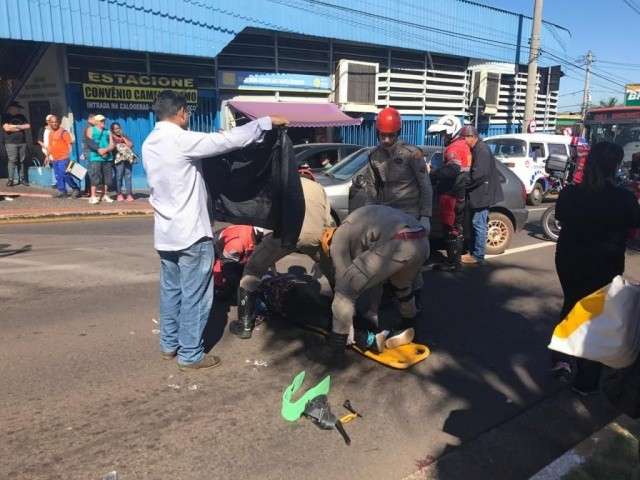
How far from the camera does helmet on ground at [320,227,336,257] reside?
4045 millimetres

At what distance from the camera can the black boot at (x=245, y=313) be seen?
4570mm

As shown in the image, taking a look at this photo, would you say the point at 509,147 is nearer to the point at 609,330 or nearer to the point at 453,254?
the point at 453,254

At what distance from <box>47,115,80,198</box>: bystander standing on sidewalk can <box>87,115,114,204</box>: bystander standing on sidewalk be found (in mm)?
955

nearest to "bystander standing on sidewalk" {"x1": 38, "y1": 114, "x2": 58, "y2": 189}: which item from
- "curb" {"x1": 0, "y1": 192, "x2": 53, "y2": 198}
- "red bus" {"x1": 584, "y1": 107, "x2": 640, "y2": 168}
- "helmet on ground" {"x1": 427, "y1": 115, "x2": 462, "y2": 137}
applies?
"curb" {"x1": 0, "y1": 192, "x2": 53, "y2": 198}

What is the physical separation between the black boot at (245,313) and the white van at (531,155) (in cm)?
1055

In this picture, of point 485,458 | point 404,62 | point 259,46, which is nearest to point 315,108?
point 259,46

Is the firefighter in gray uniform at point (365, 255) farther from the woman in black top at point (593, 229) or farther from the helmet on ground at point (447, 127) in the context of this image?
the helmet on ground at point (447, 127)

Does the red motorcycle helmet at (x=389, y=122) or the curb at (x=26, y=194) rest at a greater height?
the red motorcycle helmet at (x=389, y=122)

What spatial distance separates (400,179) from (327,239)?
148 cm

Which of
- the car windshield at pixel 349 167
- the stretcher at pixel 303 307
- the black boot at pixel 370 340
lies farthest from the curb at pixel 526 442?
the car windshield at pixel 349 167

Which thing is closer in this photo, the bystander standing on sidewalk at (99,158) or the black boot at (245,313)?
the black boot at (245,313)

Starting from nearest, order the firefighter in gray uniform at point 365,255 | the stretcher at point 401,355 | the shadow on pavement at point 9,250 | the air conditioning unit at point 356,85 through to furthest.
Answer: the firefighter in gray uniform at point 365,255, the stretcher at point 401,355, the shadow on pavement at point 9,250, the air conditioning unit at point 356,85

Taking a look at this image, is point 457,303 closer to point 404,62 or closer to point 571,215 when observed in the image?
point 571,215

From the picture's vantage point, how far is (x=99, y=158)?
11.8 m
